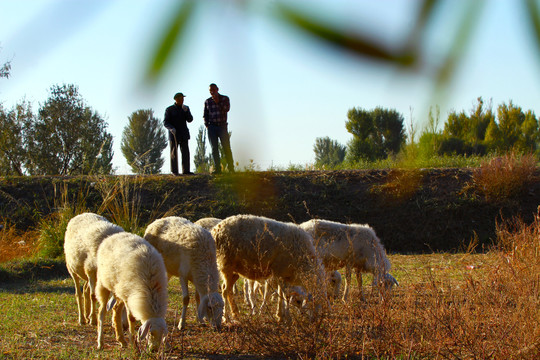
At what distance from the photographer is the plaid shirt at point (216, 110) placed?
638mm

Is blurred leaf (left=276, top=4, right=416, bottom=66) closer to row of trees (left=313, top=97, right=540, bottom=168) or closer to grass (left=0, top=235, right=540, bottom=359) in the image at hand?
row of trees (left=313, top=97, right=540, bottom=168)

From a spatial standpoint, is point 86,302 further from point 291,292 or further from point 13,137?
point 13,137

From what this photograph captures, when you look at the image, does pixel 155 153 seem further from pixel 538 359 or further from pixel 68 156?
pixel 538 359

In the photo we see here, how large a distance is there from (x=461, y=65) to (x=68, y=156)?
0.59m

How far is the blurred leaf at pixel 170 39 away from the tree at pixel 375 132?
22cm

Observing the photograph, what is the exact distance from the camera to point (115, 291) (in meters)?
4.89

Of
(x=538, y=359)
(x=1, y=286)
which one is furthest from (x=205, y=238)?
(x=1, y=286)

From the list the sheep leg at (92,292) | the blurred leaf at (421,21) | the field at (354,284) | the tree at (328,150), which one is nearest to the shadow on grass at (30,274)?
the field at (354,284)

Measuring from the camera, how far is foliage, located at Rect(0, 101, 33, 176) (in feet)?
2.46

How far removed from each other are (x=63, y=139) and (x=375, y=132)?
47 cm

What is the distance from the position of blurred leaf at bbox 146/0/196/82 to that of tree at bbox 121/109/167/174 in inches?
2.7

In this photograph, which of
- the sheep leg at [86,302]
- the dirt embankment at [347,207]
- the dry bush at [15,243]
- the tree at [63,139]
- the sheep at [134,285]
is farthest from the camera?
the dirt embankment at [347,207]

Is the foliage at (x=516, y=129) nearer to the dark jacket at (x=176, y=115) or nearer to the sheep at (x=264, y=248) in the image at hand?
the dark jacket at (x=176, y=115)

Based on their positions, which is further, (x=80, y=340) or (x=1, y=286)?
(x=1, y=286)
